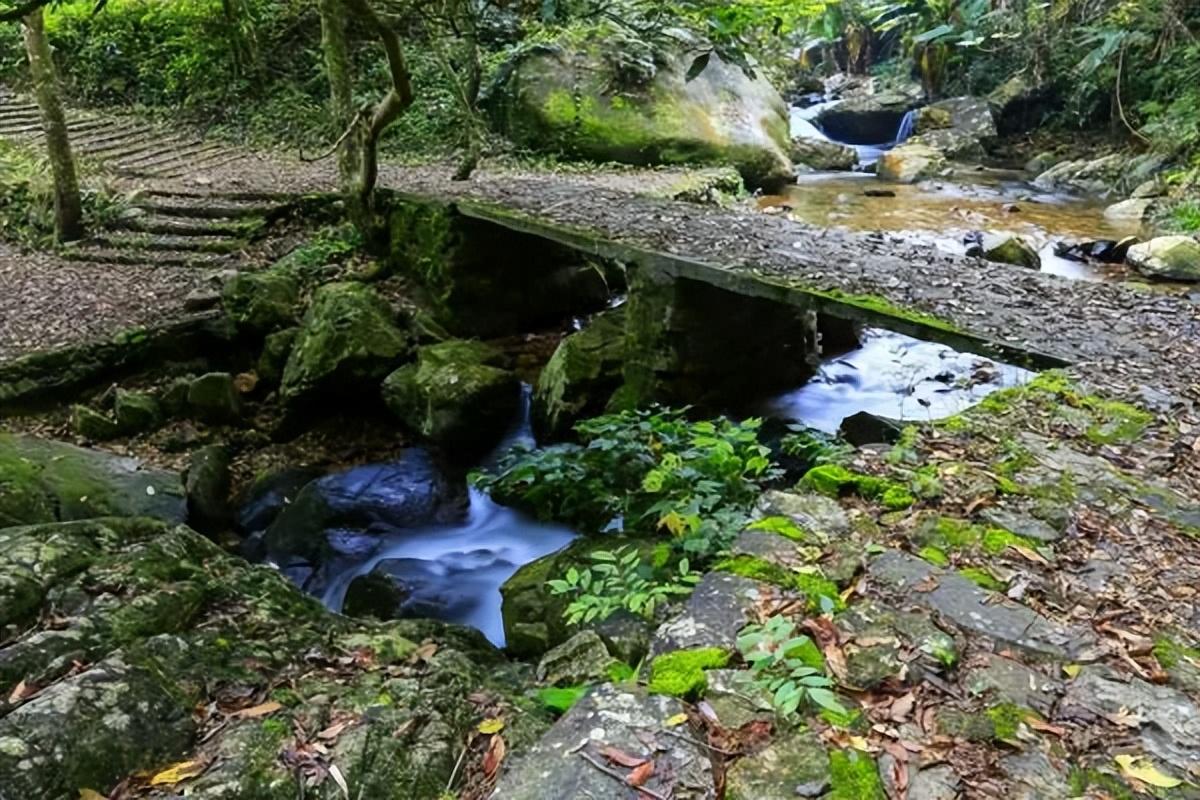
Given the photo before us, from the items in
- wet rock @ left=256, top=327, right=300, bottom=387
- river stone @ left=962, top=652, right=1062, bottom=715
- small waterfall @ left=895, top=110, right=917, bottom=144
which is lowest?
wet rock @ left=256, top=327, right=300, bottom=387

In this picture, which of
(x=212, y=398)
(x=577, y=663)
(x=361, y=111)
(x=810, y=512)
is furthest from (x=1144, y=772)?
(x=361, y=111)

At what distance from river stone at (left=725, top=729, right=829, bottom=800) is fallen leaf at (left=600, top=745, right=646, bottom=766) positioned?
19 centimetres

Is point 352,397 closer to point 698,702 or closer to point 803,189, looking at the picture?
point 698,702

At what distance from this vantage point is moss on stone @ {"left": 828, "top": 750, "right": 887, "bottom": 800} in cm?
172

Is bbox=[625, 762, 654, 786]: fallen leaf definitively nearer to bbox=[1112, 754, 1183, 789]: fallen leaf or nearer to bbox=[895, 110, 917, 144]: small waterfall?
bbox=[1112, 754, 1183, 789]: fallen leaf

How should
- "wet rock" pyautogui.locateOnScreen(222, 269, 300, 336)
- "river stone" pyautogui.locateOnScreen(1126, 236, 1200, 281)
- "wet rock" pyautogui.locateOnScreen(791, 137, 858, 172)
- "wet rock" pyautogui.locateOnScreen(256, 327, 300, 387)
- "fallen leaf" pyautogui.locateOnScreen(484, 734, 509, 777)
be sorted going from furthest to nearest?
"wet rock" pyautogui.locateOnScreen(791, 137, 858, 172), "river stone" pyautogui.locateOnScreen(1126, 236, 1200, 281), "wet rock" pyautogui.locateOnScreen(222, 269, 300, 336), "wet rock" pyautogui.locateOnScreen(256, 327, 300, 387), "fallen leaf" pyautogui.locateOnScreen(484, 734, 509, 777)

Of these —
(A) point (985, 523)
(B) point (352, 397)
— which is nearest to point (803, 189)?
(B) point (352, 397)

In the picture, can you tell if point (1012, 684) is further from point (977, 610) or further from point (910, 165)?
point (910, 165)

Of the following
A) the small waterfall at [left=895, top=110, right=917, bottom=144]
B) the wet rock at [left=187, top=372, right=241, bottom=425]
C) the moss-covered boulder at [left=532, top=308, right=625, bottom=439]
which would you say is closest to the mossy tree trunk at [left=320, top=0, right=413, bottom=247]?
the wet rock at [left=187, top=372, right=241, bottom=425]

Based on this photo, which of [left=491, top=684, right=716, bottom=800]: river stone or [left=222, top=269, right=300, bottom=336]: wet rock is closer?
[left=491, top=684, right=716, bottom=800]: river stone

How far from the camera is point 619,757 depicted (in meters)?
1.81

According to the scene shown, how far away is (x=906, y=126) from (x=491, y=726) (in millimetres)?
19641

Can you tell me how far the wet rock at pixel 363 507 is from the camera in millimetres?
6352

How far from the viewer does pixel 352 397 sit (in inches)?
304
